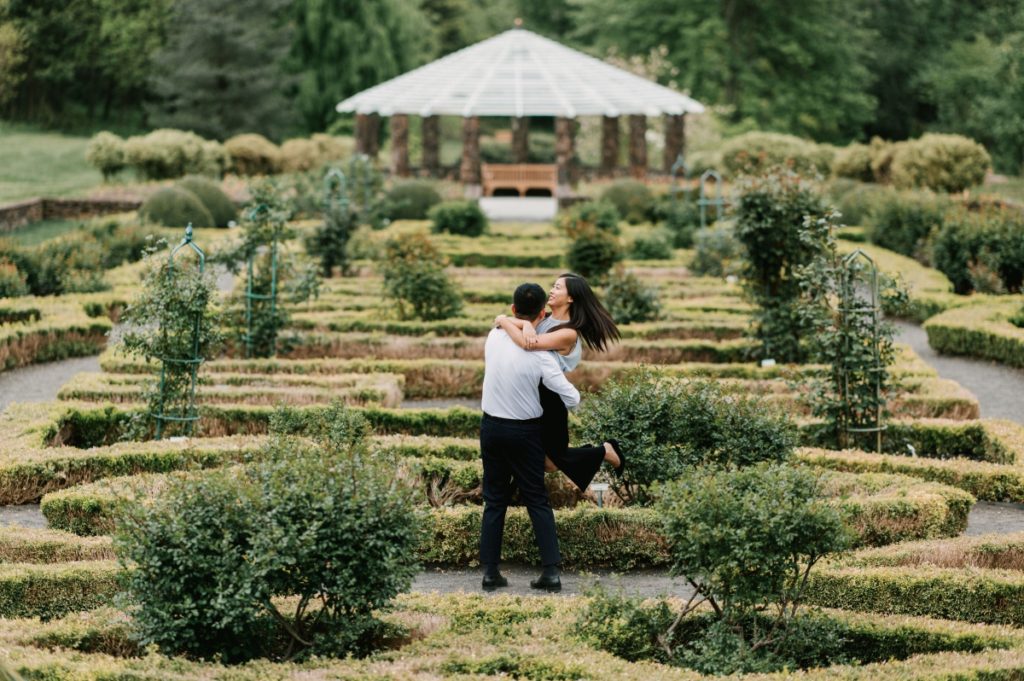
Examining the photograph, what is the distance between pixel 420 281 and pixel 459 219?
386 inches

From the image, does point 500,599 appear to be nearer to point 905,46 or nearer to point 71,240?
point 71,240

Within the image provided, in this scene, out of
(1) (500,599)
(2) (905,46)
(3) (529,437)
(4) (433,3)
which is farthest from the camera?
(4) (433,3)

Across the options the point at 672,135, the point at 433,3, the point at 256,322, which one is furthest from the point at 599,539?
the point at 433,3

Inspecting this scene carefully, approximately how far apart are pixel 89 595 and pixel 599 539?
2.74 m

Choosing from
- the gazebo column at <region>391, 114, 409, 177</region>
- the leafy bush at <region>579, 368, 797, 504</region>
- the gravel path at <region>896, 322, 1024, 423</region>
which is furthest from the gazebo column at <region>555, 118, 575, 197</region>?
the leafy bush at <region>579, 368, 797, 504</region>

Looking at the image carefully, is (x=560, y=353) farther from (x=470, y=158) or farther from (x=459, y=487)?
(x=470, y=158)

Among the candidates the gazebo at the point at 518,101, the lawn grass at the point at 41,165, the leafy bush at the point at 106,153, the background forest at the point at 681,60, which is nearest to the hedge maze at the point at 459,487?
the lawn grass at the point at 41,165

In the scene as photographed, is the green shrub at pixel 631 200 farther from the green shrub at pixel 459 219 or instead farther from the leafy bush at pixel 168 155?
the leafy bush at pixel 168 155

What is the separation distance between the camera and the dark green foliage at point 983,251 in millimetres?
18000

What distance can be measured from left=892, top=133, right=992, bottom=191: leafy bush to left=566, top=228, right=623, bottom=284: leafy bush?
11395 millimetres

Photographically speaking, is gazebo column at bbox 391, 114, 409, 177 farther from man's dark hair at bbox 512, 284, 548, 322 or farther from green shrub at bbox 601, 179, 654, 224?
man's dark hair at bbox 512, 284, 548, 322

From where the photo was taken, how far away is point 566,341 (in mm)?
7645

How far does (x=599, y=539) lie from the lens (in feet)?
26.4

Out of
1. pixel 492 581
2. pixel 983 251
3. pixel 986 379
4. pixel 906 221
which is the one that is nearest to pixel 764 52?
pixel 906 221
